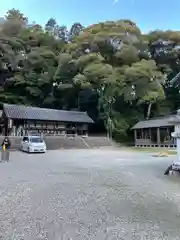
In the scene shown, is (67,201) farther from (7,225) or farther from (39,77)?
(39,77)

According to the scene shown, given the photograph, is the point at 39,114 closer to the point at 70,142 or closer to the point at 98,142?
the point at 70,142

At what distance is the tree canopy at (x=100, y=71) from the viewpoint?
33.4 m

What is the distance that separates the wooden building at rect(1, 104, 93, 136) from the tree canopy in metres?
3.68

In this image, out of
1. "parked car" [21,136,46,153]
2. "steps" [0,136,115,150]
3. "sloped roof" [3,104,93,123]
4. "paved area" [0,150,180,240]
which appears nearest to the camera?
"paved area" [0,150,180,240]

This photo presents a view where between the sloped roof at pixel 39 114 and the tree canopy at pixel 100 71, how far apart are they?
3.48 m

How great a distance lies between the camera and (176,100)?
39.5 meters

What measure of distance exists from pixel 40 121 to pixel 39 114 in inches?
38.7

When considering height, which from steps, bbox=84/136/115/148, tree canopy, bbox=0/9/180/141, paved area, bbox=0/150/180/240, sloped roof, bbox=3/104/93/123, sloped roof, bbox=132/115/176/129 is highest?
tree canopy, bbox=0/9/180/141

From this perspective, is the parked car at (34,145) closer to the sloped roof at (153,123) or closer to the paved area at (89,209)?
the paved area at (89,209)

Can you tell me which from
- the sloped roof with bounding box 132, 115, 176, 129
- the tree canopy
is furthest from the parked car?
the sloped roof with bounding box 132, 115, 176, 129

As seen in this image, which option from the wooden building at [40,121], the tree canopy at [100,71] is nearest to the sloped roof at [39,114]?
the wooden building at [40,121]

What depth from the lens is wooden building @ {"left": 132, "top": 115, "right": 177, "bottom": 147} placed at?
3125 centimetres

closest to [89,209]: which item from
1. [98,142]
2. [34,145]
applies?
[34,145]

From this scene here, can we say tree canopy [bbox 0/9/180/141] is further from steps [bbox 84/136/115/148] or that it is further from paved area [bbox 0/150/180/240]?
paved area [bbox 0/150/180/240]
